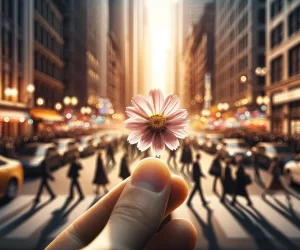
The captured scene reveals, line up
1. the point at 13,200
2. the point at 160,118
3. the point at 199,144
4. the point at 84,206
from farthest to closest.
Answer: the point at 199,144, the point at 13,200, the point at 84,206, the point at 160,118

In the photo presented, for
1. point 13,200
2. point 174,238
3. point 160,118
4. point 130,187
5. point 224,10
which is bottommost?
point 13,200

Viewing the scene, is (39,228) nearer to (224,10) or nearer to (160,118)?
(160,118)

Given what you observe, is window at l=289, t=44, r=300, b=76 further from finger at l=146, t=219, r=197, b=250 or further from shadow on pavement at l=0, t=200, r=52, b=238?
finger at l=146, t=219, r=197, b=250

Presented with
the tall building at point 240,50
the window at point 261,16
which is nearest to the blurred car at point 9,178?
the tall building at point 240,50

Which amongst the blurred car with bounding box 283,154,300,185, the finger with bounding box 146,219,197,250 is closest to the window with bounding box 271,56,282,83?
the blurred car with bounding box 283,154,300,185

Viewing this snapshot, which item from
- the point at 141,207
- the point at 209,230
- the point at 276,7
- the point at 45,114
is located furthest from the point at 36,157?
the point at 276,7

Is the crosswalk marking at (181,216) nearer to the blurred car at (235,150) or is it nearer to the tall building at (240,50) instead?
the blurred car at (235,150)

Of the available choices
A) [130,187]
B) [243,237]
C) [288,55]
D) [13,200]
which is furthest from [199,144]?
[130,187]

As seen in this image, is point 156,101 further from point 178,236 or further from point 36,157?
point 36,157
